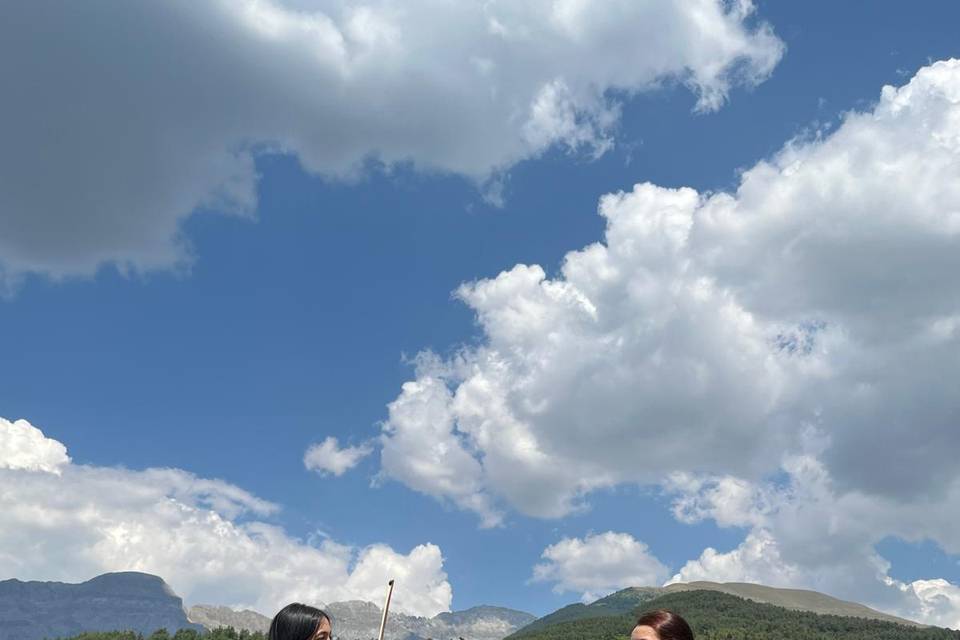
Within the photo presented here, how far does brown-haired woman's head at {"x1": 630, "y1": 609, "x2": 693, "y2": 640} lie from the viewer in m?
7.98

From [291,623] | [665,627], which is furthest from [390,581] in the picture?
[665,627]

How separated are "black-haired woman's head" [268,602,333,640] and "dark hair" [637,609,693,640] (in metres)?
3.49

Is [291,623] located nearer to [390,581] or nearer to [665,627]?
[665,627]

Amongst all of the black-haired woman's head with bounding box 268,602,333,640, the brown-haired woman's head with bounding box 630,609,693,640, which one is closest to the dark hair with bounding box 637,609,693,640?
the brown-haired woman's head with bounding box 630,609,693,640

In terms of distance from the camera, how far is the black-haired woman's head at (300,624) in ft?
29.0

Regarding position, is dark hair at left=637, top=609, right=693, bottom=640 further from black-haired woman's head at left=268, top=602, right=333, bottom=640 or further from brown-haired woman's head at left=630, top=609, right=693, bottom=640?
black-haired woman's head at left=268, top=602, right=333, bottom=640

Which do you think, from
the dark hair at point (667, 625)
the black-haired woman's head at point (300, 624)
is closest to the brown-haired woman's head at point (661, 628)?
the dark hair at point (667, 625)

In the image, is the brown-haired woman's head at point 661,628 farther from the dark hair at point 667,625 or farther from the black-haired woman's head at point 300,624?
the black-haired woman's head at point 300,624

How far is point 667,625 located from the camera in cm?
809

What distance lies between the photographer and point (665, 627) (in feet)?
26.5

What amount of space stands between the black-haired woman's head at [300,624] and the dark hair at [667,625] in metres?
3.49

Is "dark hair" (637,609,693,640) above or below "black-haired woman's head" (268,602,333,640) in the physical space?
above

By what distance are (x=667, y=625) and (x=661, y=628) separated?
9 centimetres

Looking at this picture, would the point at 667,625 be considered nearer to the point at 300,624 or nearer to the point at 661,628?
the point at 661,628
